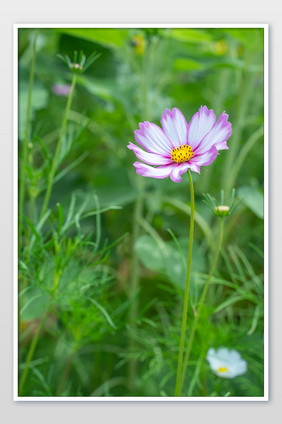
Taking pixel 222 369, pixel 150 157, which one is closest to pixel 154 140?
pixel 150 157

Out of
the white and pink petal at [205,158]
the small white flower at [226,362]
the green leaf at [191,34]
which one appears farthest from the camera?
the green leaf at [191,34]

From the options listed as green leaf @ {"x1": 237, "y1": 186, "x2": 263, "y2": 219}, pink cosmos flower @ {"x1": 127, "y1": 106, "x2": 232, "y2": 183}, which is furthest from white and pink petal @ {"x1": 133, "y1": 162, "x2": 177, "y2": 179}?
green leaf @ {"x1": 237, "y1": 186, "x2": 263, "y2": 219}

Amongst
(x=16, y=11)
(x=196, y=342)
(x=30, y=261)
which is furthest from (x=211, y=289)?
(x=16, y=11)

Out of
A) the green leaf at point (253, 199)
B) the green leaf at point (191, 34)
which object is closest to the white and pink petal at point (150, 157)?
the green leaf at point (253, 199)

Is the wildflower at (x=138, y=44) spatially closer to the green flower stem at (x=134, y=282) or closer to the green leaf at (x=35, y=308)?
the green flower stem at (x=134, y=282)

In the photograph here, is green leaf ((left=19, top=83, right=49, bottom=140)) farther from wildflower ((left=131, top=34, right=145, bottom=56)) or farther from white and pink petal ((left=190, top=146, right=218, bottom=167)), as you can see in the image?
white and pink petal ((left=190, top=146, right=218, bottom=167))

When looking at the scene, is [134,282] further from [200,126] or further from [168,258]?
[200,126]

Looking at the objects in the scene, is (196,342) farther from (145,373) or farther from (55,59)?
(55,59)
